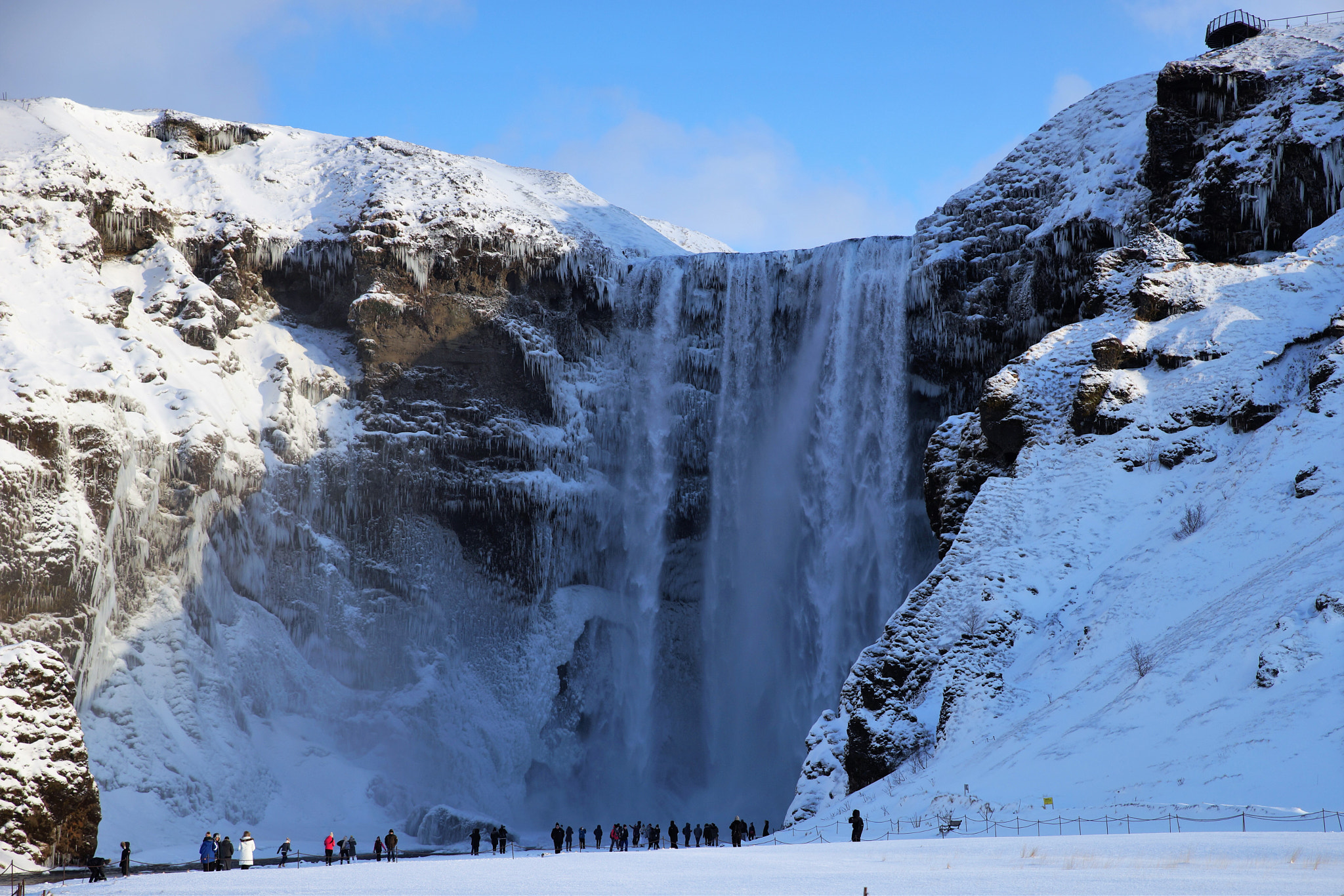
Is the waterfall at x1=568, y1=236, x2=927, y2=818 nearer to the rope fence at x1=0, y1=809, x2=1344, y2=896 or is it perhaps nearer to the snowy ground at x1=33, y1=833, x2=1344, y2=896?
the rope fence at x1=0, y1=809, x2=1344, y2=896

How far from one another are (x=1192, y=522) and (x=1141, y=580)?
2.14m

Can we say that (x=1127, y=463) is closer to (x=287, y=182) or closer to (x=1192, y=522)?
(x=1192, y=522)

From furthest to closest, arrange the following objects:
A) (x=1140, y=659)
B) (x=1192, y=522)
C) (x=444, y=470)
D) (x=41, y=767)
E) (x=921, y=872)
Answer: (x=444, y=470) < (x=41, y=767) < (x=1192, y=522) < (x=1140, y=659) < (x=921, y=872)

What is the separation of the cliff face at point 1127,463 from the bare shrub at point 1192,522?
0.07 meters

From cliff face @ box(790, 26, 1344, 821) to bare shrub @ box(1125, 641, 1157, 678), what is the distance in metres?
0.15

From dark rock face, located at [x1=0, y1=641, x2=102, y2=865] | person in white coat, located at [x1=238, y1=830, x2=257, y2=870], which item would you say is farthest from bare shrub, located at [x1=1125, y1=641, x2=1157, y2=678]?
dark rock face, located at [x1=0, y1=641, x2=102, y2=865]

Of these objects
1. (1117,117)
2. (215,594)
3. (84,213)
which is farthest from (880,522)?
(84,213)

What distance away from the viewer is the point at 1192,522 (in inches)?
1299

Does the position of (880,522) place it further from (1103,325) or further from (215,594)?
(215,594)

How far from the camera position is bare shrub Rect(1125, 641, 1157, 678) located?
2850 centimetres

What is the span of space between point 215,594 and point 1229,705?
35808 mm

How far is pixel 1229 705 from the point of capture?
83.9 feet

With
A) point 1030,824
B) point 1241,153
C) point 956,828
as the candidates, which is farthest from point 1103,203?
point 1030,824

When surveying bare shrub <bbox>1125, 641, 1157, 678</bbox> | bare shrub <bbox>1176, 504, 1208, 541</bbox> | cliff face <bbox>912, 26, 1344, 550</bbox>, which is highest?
cliff face <bbox>912, 26, 1344, 550</bbox>
